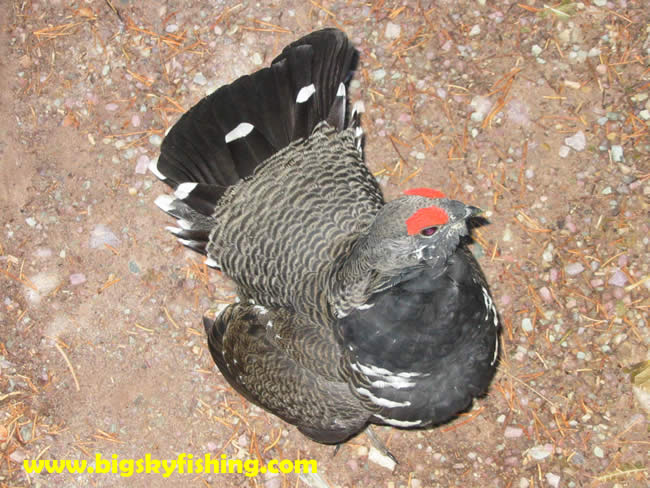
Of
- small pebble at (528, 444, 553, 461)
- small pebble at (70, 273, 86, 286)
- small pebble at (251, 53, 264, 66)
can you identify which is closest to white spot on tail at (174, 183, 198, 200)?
small pebble at (70, 273, 86, 286)

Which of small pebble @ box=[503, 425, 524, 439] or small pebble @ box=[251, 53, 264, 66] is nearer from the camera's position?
small pebble @ box=[503, 425, 524, 439]

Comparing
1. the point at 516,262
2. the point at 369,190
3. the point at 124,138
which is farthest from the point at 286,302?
the point at 124,138

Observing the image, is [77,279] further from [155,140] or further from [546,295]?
[546,295]

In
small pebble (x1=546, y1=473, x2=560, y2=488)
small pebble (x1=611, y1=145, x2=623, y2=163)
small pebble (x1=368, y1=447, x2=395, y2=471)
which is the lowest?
small pebble (x1=546, y1=473, x2=560, y2=488)

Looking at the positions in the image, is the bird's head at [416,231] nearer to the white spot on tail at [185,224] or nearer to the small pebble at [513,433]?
the white spot on tail at [185,224]

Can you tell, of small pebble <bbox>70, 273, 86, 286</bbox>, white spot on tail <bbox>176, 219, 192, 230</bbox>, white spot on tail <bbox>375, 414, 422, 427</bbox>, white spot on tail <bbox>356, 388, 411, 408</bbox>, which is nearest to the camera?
white spot on tail <bbox>356, 388, 411, 408</bbox>

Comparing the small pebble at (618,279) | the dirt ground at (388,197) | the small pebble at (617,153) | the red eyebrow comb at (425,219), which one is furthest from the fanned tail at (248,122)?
the small pebble at (618,279)

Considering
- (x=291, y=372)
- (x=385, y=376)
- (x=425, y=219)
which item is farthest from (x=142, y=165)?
(x=425, y=219)

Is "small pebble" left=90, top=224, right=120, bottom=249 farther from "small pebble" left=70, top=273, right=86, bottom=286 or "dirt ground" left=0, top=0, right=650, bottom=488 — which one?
"small pebble" left=70, top=273, right=86, bottom=286

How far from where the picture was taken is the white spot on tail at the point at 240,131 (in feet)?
14.4

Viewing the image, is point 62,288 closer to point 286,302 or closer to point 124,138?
point 124,138

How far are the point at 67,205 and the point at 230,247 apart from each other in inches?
86.3

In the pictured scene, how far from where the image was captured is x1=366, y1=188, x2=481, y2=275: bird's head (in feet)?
10.3

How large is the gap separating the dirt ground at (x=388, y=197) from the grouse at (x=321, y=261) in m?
0.87
